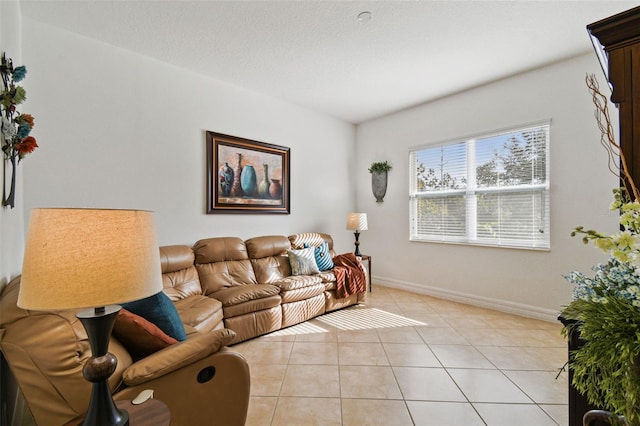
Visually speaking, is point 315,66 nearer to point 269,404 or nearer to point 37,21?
point 37,21

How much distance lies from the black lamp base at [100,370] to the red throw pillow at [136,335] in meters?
0.40

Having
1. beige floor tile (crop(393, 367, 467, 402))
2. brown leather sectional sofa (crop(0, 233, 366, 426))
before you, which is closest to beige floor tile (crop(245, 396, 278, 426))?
brown leather sectional sofa (crop(0, 233, 366, 426))

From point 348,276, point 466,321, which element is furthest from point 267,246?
point 466,321

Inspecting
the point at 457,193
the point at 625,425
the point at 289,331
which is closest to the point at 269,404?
the point at 289,331

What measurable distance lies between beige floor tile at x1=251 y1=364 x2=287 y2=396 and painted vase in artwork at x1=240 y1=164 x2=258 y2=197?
219 cm

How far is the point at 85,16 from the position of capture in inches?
95.3

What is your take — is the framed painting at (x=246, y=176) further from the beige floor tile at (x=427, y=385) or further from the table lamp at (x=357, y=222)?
the beige floor tile at (x=427, y=385)

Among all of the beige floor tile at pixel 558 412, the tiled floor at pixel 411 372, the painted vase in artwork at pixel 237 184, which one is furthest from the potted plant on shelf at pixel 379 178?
the beige floor tile at pixel 558 412

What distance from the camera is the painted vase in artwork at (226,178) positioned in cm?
360

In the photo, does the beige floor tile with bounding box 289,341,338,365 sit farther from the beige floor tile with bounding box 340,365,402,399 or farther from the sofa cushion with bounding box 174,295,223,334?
the sofa cushion with bounding box 174,295,223,334

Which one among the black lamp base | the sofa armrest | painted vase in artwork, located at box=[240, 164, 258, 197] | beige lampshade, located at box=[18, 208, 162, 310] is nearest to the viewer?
beige lampshade, located at box=[18, 208, 162, 310]

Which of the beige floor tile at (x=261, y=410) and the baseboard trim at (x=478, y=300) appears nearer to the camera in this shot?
the beige floor tile at (x=261, y=410)

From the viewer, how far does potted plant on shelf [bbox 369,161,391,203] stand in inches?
192

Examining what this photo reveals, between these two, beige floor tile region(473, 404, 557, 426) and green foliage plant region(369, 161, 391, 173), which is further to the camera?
green foliage plant region(369, 161, 391, 173)
